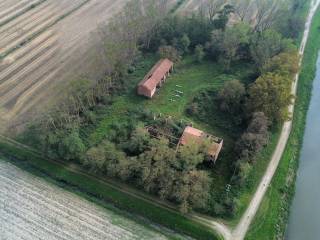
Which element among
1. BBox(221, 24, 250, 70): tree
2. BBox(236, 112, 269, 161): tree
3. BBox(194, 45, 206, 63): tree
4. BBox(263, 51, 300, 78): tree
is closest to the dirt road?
BBox(236, 112, 269, 161): tree

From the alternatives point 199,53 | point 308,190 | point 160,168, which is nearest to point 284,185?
point 308,190

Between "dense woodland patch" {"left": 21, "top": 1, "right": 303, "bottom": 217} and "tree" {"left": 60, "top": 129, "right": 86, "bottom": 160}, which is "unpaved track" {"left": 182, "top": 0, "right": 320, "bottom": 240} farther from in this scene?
"tree" {"left": 60, "top": 129, "right": 86, "bottom": 160}

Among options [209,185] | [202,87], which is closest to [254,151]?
[209,185]

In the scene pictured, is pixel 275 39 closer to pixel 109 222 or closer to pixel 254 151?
pixel 254 151

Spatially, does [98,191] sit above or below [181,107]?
below

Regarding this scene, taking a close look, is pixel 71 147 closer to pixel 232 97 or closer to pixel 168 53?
pixel 232 97

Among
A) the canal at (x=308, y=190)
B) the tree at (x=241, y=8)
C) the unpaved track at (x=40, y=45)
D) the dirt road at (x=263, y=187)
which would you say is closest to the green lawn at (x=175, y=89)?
the dirt road at (x=263, y=187)
